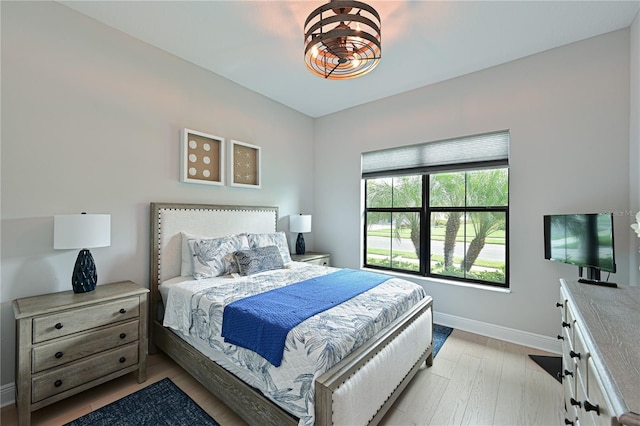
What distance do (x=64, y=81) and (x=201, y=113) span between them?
43.6 inches

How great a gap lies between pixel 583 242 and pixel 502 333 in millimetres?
1258

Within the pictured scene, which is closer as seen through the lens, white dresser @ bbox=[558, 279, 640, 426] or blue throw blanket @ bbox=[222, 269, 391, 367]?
white dresser @ bbox=[558, 279, 640, 426]

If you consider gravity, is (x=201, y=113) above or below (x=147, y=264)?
above

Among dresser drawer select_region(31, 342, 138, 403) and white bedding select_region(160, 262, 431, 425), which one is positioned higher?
white bedding select_region(160, 262, 431, 425)

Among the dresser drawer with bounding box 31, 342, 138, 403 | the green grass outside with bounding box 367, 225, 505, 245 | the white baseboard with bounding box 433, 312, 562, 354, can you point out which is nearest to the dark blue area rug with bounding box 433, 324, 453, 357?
the white baseboard with bounding box 433, 312, 562, 354

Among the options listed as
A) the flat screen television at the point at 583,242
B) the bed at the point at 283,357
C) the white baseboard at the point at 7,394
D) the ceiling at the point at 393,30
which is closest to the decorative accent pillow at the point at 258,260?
the bed at the point at 283,357

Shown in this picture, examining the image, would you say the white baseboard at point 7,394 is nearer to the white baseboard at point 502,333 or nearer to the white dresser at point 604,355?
the white dresser at point 604,355

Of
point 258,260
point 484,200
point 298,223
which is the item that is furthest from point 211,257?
point 484,200

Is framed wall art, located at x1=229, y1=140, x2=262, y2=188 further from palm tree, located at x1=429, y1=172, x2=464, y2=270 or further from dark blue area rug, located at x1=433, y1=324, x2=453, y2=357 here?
dark blue area rug, located at x1=433, y1=324, x2=453, y2=357

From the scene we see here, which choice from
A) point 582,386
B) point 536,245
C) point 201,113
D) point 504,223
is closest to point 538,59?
point 504,223

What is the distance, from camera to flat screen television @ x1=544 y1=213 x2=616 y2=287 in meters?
1.93

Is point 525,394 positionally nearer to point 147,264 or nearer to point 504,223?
point 504,223

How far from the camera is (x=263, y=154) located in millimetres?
3668

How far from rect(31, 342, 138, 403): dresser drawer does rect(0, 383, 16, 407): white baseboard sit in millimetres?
486
